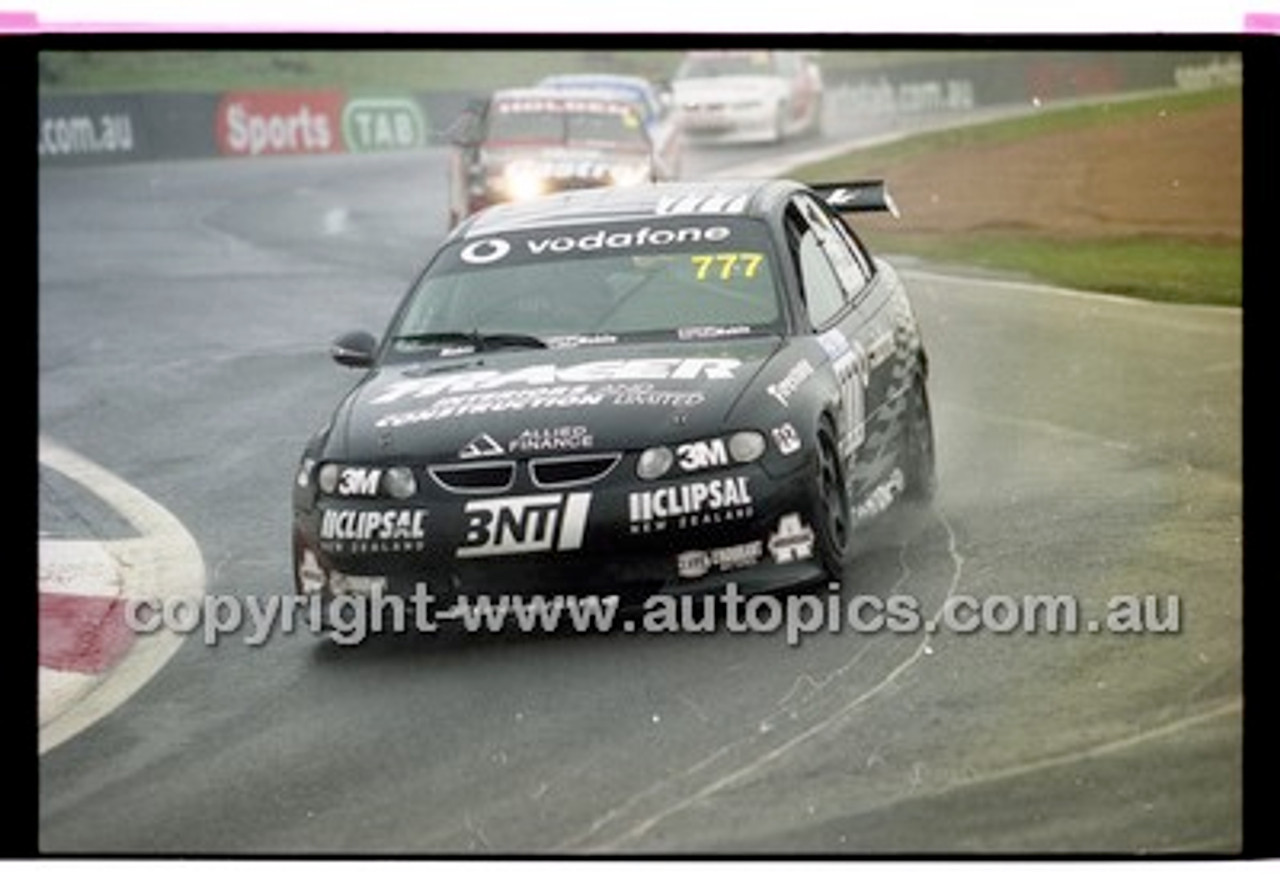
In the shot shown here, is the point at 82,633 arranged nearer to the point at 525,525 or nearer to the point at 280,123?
the point at 525,525

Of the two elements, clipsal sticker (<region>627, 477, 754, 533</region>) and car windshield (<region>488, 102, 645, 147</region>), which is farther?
car windshield (<region>488, 102, 645, 147</region>)

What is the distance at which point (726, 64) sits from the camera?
29.8 feet

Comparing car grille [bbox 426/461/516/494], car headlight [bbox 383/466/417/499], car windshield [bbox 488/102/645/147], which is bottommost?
car headlight [bbox 383/466/417/499]

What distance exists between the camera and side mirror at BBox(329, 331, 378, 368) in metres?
9.59

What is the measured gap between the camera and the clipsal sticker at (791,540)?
8.76 m

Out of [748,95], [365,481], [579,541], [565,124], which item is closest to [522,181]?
[565,124]

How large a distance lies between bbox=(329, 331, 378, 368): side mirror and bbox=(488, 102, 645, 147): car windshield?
655mm

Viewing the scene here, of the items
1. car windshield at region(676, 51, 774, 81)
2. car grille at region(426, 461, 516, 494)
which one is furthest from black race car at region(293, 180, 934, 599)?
car windshield at region(676, 51, 774, 81)

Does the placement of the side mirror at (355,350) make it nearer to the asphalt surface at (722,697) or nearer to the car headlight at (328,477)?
the asphalt surface at (722,697)

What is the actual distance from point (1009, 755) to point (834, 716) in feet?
Result: 1.37

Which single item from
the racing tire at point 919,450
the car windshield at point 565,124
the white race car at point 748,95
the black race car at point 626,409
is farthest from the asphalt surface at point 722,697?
the white race car at point 748,95

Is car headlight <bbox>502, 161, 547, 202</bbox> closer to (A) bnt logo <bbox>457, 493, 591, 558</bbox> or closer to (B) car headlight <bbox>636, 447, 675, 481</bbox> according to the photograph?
(B) car headlight <bbox>636, 447, 675, 481</bbox>
